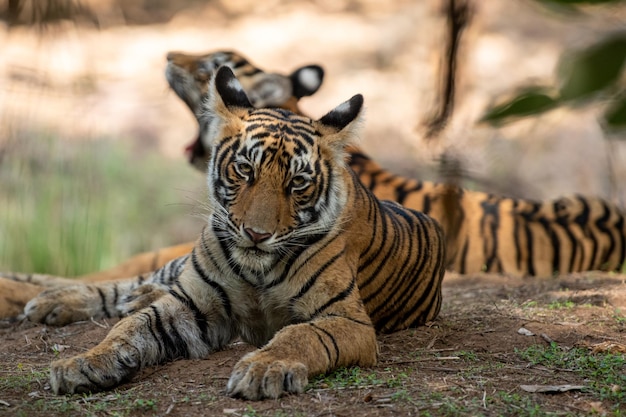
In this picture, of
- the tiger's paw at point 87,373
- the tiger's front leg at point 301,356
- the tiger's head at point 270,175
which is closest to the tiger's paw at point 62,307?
the tiger's head at point 270,175

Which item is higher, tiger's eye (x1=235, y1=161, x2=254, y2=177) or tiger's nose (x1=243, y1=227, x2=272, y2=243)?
tiger's eye (x1=235, y1=161, x2=254, y2=177)

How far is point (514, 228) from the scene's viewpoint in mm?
6711

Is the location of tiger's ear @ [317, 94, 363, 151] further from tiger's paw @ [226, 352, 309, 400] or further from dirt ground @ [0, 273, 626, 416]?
tiger's paw @ [226, 352, 309, 400]

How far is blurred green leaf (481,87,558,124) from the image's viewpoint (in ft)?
2.73

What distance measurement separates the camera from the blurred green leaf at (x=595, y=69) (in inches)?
30.6

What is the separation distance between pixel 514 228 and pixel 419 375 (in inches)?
144

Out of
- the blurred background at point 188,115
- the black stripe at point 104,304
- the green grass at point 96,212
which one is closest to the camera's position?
the black stripe at point 104,304

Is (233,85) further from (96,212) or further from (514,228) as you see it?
(96,212)

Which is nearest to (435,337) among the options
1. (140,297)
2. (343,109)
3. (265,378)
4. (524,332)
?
(524,332)

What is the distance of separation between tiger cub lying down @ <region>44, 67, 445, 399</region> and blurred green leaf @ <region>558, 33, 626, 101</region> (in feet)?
7.62

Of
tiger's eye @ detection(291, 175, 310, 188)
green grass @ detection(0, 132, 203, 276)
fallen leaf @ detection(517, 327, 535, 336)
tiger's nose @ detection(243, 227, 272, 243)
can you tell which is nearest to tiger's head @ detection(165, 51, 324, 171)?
green grass @ detection(0, 132, 203, 276)

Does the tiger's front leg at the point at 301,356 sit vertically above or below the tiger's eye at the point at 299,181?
below

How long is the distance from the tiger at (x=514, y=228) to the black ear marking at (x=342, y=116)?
2.65 meters

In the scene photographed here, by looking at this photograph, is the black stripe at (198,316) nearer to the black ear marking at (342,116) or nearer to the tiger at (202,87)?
the black ear marking at (342,116)
